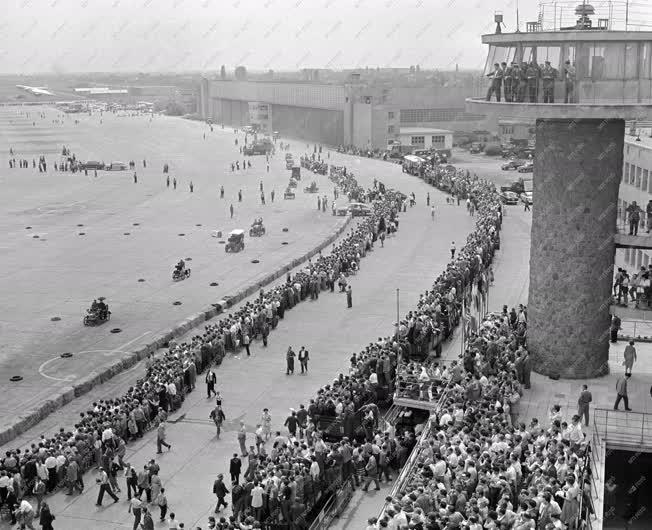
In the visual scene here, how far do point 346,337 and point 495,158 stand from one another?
3560 inches

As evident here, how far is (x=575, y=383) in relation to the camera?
2566cm

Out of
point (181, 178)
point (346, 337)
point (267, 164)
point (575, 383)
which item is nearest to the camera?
point (575, 383)

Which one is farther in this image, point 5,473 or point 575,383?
point 575,383

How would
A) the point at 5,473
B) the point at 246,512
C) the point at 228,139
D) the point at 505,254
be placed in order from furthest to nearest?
the point at 228,139, the point at 505,254, the point at 5,473, the point at 246,512

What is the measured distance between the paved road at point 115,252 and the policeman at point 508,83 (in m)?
17.7

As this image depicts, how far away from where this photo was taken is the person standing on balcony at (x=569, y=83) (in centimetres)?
2441

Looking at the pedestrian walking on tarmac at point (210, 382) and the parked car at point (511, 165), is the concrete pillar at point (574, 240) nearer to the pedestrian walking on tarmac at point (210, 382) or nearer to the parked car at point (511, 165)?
the pedestrian walking on tarmac at point (210, 382)

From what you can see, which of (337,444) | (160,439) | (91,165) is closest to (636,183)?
(337,444)

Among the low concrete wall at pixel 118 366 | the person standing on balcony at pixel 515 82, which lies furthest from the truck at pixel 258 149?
the person standing on balcony at pixel 515 82

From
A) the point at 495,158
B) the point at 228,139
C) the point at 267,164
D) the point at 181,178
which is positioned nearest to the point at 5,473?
the point at 181,178

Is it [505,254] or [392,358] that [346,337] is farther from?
[505,254]

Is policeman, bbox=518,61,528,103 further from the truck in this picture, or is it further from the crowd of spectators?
the truck

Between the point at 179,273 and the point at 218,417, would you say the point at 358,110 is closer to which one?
the point at 179,273

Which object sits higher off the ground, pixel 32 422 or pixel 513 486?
pixel 513 486
